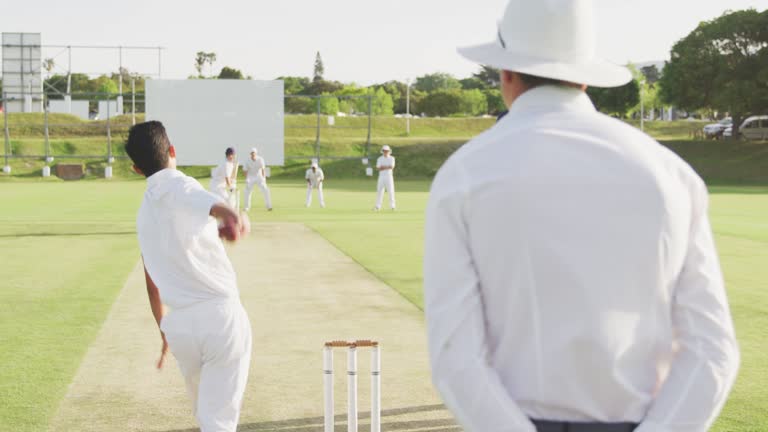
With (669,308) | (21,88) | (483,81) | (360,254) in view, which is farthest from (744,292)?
(483,81)

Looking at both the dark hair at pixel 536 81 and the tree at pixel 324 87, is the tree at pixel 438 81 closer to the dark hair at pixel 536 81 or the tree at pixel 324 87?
the tree at pixel 324 87

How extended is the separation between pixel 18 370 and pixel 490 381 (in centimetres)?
760

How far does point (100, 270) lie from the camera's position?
16.7 metres

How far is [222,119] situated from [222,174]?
27.1m

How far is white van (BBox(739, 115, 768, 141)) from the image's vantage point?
73.8 m

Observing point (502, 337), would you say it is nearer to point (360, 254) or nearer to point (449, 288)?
point (449, 288)

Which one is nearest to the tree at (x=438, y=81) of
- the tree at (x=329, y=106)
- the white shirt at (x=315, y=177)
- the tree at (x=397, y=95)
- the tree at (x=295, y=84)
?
the tree at (x=295, y=84)

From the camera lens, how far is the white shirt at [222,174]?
991 inches

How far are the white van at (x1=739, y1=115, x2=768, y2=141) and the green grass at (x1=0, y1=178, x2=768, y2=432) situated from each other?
37377 millimetres

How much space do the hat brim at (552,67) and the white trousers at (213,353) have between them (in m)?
2.93

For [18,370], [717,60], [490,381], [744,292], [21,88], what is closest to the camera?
[490,381]

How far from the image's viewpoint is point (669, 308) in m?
2.54

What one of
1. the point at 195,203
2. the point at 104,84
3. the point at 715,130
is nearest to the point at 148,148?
the point at 195,203

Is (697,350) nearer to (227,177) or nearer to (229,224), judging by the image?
(229,224)
